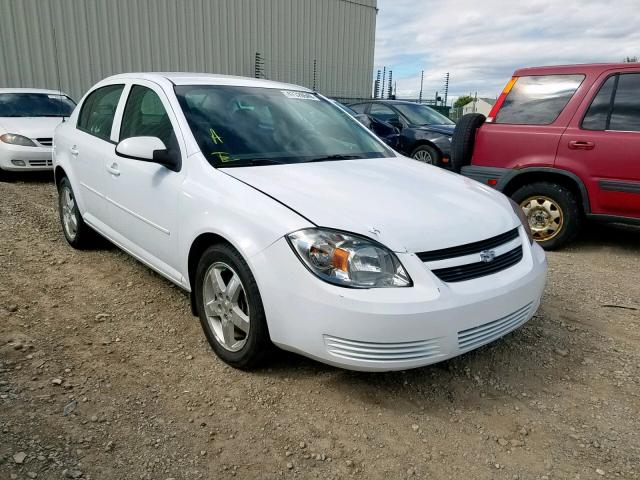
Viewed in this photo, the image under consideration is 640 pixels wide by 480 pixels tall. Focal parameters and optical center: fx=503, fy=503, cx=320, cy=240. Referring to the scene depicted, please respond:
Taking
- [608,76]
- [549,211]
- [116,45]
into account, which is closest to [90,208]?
[549,211]

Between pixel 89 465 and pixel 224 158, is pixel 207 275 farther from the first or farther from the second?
pixel 89 465

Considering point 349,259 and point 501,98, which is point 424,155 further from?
point 349,259

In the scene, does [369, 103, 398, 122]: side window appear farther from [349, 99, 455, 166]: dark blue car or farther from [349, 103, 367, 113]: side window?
[349, 103, 367, 113]: side window

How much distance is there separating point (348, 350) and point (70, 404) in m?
1.33

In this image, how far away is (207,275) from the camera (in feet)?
8.88

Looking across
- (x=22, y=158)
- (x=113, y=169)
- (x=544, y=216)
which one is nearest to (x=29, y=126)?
(x=22, y=158)

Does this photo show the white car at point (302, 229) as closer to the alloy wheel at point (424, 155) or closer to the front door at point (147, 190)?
the front door at point (147, 190)

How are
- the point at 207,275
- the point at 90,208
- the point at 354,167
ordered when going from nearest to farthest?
the point at 207,275
the point at 354,167
the point at 90,208

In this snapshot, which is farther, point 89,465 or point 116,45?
point 116,45

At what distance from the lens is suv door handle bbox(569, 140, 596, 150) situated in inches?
178

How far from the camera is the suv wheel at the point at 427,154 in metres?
8.56

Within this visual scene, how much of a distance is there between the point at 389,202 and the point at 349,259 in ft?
1.57

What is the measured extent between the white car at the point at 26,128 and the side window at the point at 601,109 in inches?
269

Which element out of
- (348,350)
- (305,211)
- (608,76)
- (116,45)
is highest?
(116,45)
